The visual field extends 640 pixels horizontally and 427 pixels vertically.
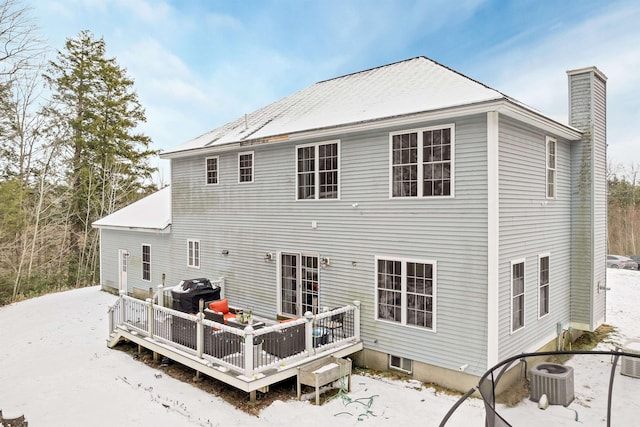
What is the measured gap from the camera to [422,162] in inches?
321

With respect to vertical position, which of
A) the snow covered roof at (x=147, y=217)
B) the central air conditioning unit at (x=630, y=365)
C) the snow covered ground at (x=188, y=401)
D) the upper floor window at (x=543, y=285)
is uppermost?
the snow covered roof at (x=147, y=217)

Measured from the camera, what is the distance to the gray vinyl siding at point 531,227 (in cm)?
766

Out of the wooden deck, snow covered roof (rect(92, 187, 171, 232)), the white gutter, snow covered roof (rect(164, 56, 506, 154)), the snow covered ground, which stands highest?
snow covered roof (rect(164, 56, 506, 154))

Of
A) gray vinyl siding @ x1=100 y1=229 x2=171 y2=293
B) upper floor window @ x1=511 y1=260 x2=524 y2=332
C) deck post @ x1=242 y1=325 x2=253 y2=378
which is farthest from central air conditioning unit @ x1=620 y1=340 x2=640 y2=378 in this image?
gray vinyl siding @ x1=100 y1=229 x2=171 y2=293

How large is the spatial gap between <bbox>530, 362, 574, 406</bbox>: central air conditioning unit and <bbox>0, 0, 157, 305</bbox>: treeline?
21482mm

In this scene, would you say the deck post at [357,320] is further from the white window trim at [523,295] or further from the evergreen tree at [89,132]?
the evergreen tree at [89,132]

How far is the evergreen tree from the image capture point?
80.2 feet

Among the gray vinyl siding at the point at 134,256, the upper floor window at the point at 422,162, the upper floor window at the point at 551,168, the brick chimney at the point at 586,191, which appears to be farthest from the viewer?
the gray vinyl siding at the point at 134,256

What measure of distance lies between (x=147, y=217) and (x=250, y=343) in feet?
36.5

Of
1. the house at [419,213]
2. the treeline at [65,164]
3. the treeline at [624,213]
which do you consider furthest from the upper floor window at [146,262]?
the treeline at [624,213]

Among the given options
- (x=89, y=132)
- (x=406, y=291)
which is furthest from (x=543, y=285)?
(x=89, y=132)

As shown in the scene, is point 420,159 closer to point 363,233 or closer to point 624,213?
point 363,233

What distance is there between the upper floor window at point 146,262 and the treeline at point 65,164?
8.20 meters

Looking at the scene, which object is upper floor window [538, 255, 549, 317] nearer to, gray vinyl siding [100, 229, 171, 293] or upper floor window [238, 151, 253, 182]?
upper floor window [238, 151, 253, 182]
